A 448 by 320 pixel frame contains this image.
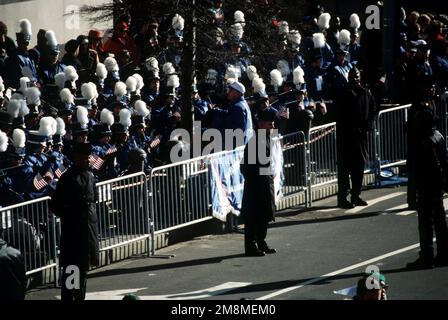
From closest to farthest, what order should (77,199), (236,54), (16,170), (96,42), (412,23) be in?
(77,199) → (16,170) → (236,54) → (96,42) → (412,23)

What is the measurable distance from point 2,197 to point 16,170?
0.68 meters

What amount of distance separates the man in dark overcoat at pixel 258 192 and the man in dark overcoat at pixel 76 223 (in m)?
3.04

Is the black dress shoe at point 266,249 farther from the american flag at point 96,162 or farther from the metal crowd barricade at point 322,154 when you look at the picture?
the metal crowd barricade at point 322,154

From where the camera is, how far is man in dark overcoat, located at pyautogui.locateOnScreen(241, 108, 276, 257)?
1691cm

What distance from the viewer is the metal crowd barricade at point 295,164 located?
1983cm

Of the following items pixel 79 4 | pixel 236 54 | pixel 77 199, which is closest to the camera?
pixel 77 199

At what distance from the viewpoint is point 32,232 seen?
1546 centimetres

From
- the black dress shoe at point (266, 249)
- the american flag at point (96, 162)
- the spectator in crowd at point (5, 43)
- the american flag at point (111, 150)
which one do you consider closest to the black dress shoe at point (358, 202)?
the black dress shoe at point (266, 249)

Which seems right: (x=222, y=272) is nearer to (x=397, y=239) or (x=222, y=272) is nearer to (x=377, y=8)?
(x=397, y=239)

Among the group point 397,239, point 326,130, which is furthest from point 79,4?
point 397,239

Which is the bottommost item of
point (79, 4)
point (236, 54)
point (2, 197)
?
point (2, 197)

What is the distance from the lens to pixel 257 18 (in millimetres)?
21156

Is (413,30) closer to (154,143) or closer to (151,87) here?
(151,87)

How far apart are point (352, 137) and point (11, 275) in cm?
790
